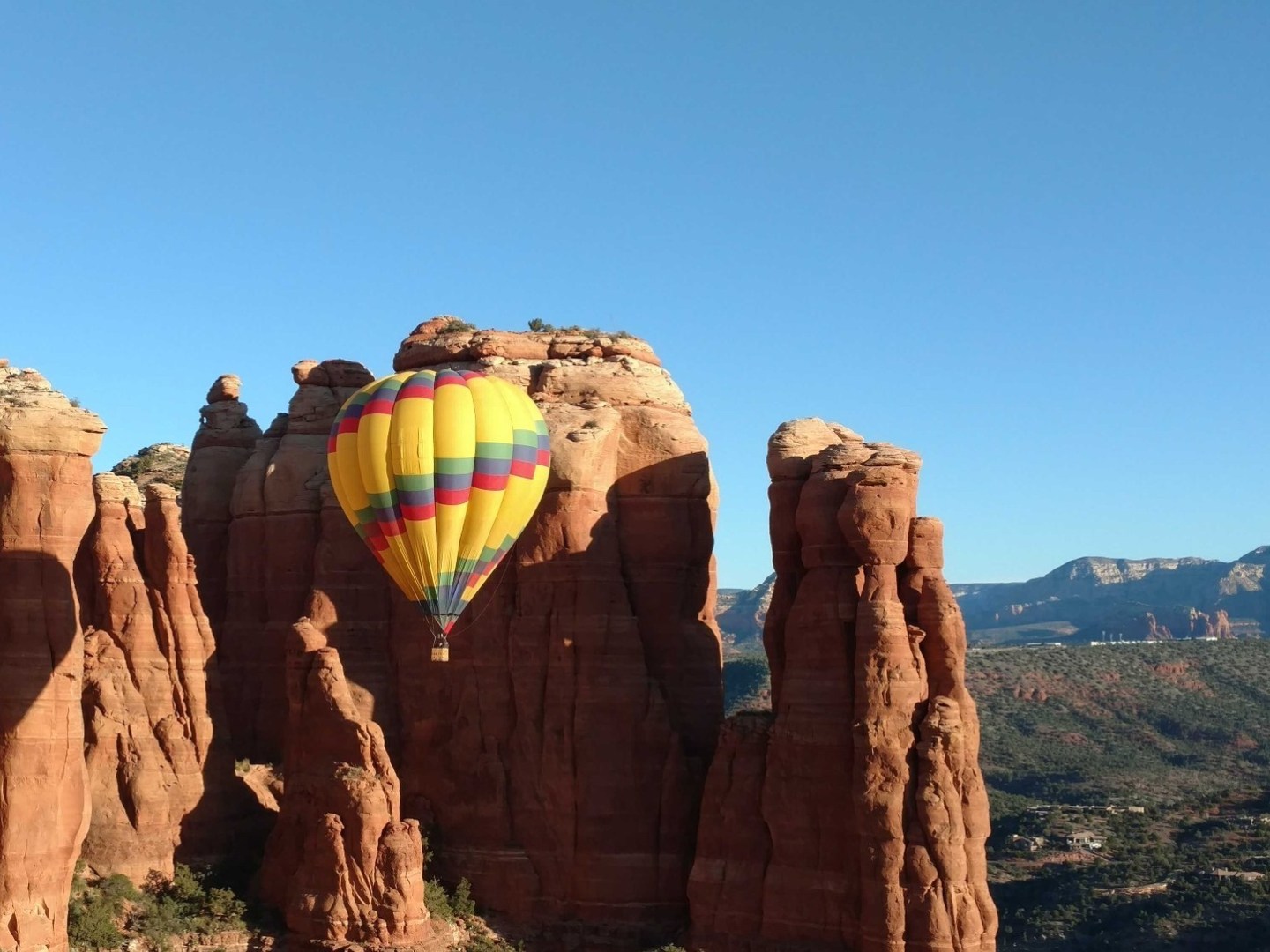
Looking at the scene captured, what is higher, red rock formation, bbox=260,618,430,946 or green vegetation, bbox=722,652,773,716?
green vegetation, bbox=722,652,773,716

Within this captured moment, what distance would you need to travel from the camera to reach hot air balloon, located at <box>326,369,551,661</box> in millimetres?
42906

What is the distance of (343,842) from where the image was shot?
40.4 meters

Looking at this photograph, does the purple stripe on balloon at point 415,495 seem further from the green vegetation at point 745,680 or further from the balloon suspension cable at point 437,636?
the green vegetation at point 745,680

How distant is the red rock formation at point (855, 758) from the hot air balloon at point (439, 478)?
6083mm

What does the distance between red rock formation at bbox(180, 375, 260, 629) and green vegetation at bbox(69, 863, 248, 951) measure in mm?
9292

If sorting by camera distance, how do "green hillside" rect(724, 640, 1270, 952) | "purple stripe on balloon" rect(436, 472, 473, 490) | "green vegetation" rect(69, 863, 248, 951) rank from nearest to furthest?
"green vegetation" rect(69, 863, 248, 951)
"purple stripe on balloon" rect(436, 472, 473, 490)
"green hillside" rect(724, 640, 1270, 952)

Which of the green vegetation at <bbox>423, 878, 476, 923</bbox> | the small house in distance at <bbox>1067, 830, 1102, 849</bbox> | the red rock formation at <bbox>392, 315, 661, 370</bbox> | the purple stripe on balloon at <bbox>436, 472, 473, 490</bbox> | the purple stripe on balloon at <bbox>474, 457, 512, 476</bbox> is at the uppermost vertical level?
the red rock formation at <bbox>392, 315, 661, 370</bbox>

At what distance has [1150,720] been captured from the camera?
398ft

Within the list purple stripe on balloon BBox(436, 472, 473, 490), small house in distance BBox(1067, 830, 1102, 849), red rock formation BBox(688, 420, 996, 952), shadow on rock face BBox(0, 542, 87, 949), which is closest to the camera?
shadow on rock face BBox(0, 542, 87, 949)

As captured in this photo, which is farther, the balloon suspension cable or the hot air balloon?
the balloon suspension cable

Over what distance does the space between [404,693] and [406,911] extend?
6.98m

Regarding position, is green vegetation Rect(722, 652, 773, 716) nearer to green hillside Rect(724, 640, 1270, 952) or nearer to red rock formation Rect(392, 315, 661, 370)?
green hillside Rect(724, 640, 1270, 952)

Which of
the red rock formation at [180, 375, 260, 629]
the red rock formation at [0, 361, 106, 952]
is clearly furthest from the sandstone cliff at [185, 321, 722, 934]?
the red rock formation at [0, 361, 106, 952]

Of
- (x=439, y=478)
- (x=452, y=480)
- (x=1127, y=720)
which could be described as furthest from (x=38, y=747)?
(x=1127, y=720)
